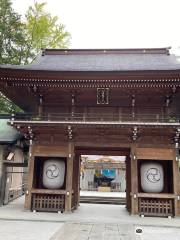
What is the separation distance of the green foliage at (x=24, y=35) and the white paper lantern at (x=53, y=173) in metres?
13.5

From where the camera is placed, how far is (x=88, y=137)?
13.9 meters

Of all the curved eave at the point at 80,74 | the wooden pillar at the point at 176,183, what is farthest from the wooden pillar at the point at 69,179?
the wooden pillar at the point at 176,183

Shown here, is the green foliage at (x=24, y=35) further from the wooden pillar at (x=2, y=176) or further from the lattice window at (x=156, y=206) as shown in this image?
the lattice window at (x=156, y=206)

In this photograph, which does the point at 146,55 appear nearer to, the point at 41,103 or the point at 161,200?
the point at 41,103

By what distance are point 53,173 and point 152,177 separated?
5.41 metres

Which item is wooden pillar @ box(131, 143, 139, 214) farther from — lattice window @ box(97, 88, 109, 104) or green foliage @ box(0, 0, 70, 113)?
green foliage @ box(0, 0, 70, 113)

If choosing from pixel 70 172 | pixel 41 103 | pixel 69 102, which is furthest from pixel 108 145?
pixel 41 103

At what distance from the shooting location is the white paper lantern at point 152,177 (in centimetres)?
1354

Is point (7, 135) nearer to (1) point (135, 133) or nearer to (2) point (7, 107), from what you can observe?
(1) point (135, 133)

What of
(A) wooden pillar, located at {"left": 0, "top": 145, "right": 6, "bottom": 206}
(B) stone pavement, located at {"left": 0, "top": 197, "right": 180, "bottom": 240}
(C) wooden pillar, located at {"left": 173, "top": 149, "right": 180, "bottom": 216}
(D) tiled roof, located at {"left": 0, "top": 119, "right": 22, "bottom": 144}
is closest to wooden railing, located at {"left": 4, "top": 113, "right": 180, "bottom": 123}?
(D) tiled roof, located at {"left": 0, "top": 119, "right": 22, "bottom": 144}

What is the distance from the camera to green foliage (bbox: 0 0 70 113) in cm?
2631

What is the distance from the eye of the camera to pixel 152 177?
1363cm

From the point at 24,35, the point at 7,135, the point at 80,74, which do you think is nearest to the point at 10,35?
the point at 24,35

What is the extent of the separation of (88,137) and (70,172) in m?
2.12
